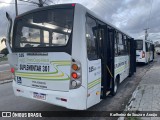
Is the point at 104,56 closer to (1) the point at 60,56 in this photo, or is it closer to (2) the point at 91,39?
(2) the point at 91,39

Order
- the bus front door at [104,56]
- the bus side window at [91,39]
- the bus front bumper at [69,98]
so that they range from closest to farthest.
Result: the bus front bumper at [69,98], the bus side window at [91,39], the bus front door at [104,56]

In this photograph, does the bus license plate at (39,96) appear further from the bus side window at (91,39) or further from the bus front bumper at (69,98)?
the bus side window at (91,39)

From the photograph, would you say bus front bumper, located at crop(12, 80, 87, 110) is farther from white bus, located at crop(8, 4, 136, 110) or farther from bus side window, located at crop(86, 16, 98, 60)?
bus side window, located at crop(86, 16, 98, 60)

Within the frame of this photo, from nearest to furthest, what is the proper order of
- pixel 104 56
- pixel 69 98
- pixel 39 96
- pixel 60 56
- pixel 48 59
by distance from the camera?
pixel 69 98, pixel 60 56, pixel 48 59, pixel 39 96, pixel 104 56

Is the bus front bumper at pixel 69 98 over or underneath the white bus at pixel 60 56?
underneath

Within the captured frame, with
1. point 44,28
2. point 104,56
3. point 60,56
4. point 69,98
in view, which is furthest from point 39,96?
point 104,56

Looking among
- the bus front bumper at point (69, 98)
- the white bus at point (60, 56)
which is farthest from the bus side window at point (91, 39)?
the bus front bumper at point (69, 98)

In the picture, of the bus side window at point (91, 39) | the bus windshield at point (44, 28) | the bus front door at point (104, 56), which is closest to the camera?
the bus windshield at point (44, 28)

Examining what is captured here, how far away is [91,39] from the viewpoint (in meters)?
5.32

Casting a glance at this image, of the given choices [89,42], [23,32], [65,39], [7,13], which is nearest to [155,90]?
[89,42]

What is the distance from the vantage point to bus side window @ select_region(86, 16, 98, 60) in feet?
16.7

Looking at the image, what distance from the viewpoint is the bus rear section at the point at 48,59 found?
15.4ft

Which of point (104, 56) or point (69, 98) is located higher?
point (104, 56)

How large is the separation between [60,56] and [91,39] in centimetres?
103
